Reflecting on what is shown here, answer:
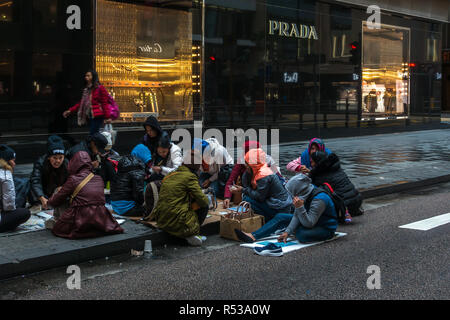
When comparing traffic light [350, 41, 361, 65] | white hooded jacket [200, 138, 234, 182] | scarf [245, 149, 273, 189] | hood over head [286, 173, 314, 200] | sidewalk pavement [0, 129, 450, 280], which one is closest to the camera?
sidewalk pavement [0, 129, 450, 280]

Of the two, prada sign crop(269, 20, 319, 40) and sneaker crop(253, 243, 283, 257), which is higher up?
prada sign crop(269, 20, 319, 40)

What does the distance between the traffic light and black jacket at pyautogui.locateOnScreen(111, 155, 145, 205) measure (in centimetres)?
1427

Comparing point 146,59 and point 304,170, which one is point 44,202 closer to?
point 304,170

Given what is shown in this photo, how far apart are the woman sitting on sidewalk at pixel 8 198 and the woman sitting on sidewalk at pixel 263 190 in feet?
8.88

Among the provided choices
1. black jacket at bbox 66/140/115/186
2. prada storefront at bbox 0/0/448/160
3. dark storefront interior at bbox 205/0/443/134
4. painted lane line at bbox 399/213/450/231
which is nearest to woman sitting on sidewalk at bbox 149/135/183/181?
black jacket at bbox 66/140/115/186

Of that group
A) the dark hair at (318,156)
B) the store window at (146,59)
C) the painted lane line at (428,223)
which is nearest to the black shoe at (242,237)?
the dark hair at (318,156)

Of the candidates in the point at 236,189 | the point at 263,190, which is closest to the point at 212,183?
the point at 236,189

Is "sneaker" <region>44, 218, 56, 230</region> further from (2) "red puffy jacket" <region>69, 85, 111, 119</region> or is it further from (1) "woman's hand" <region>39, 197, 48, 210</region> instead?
(2) "red puffy jacket" <region>69, 85, 111, 119</region>

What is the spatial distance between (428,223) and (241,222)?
2.64 metres

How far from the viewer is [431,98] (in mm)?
25094

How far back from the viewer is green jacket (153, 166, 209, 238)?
22.0ft

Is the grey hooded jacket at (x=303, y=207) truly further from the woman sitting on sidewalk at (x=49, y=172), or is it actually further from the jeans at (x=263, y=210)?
the woman sitting on sidewalk at (x=49, y=172)

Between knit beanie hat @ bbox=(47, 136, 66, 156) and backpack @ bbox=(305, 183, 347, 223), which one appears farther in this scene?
knit beanie hat @ bbox=(47, 136, 66, 156)

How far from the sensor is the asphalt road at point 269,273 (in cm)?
496
